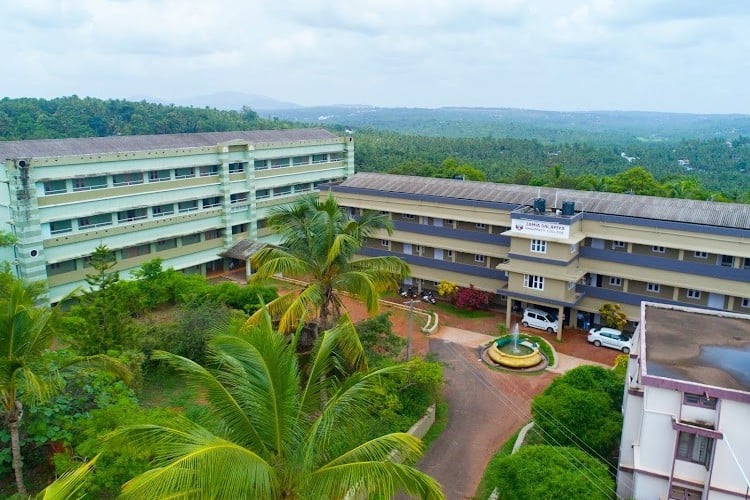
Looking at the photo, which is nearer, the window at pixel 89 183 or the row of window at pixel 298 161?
the window at pixel 89 183

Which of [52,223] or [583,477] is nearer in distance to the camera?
[583,477]

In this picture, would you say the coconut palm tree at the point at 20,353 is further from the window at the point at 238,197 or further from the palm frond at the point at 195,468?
the window at the point at 238,197

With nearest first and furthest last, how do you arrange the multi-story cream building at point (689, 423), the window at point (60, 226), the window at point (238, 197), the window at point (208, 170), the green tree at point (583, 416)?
1. the multi-story cream building at point (689, 423)
2. the green tree at point (583, 416)
3. the window at point (60, 226)
4. the window at point (208, 170)
5. the window at point (238, 197)

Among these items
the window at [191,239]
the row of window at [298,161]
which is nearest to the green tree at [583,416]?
the window at [191,239]

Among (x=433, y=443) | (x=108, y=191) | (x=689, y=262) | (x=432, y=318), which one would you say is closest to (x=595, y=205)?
(x=689, y=262)

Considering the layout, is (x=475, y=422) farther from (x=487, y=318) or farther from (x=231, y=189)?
(x=231, y=189)

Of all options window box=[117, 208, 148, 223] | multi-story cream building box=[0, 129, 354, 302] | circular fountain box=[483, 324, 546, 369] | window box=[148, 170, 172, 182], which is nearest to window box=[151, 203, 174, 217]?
multi-story cream building box=[0, 129, 354, 302]
